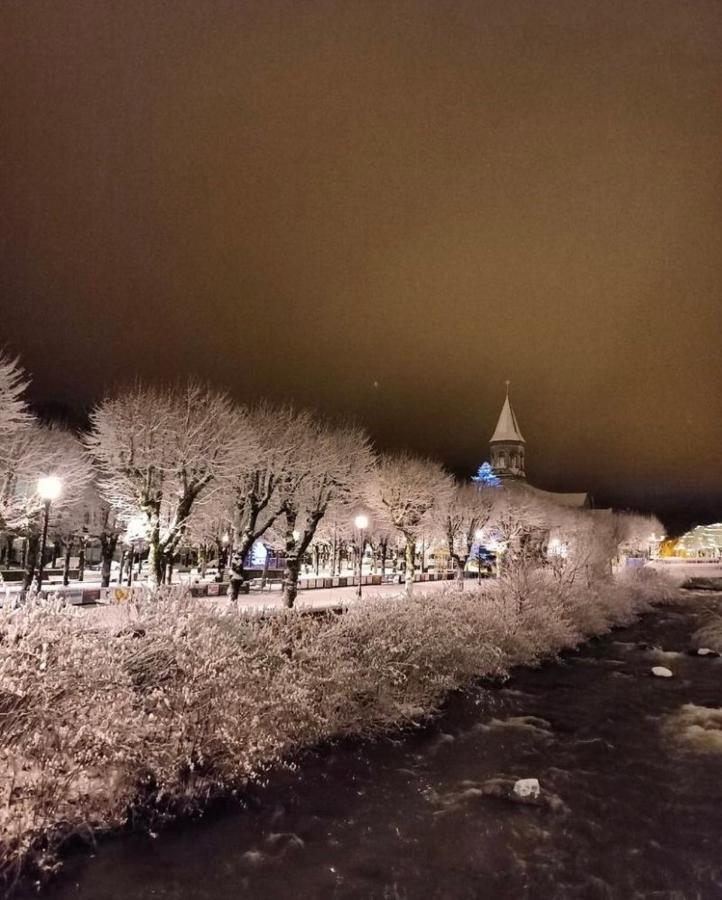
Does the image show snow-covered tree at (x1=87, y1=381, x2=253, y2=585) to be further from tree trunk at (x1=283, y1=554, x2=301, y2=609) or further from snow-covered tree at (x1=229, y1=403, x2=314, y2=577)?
tree trunk at (x1=283, y1=554, x2=301, y2=609)

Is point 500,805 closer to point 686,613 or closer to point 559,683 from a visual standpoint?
point 559,683

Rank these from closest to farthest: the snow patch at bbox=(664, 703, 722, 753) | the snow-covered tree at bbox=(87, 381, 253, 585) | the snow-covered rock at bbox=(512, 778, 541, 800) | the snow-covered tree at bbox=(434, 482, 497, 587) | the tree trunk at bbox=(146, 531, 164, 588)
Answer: the snow-covered rock at bbox=(512, 778, 541, 800)
the snow patch at bbox=(664, 703, 722, 753)
the tree trunk at bbox=(146, 531, 164, 588)
the snow-covered tree at bbox=(87, 381, 253, 585)
the snow-covered tree at bbox=(434, 482, 497, 587)

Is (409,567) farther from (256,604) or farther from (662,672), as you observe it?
(662,672)

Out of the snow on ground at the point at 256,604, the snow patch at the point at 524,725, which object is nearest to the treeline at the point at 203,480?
the snow on ground at the point at 256,604

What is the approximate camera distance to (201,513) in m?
38.1

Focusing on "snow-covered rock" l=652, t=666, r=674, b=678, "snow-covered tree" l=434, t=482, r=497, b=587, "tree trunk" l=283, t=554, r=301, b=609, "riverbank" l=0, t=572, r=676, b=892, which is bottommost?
"snow-covered rock" l=652, t=666, r=674, b=678

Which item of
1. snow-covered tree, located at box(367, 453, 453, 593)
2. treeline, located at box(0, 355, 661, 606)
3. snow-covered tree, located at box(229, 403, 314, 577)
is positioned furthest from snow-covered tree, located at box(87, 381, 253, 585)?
snow-covered tree, located at box(367, 453, 453, 593)

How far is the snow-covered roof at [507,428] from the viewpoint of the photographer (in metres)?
131

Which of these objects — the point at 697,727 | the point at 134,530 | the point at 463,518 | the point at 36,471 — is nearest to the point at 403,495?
the point at 463,518

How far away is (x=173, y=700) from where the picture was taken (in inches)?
563

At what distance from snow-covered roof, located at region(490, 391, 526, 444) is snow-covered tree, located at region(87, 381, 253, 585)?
105m

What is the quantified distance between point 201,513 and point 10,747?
2734 centimetres

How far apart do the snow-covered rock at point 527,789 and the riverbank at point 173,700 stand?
4777 mm

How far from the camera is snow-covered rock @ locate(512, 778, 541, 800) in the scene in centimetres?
1510
